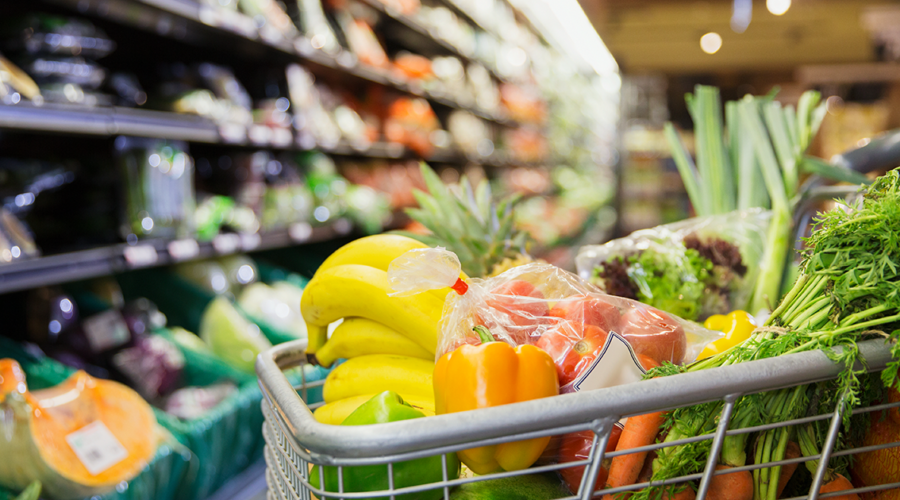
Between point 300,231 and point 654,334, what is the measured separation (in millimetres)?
2393

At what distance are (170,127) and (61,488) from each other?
1.21 metres

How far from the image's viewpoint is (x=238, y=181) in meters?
2.84

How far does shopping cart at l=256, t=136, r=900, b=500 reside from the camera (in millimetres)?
500

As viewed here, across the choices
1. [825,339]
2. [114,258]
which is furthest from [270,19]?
[825,339]

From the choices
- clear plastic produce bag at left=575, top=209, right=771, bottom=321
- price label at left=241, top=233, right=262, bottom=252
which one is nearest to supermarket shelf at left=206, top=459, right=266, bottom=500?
price label at left=241, top=233, right=262, bottom=252

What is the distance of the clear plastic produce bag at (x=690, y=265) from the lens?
1.04 meters

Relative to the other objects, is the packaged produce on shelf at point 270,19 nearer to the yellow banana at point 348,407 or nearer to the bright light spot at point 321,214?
the bright light spot at point 321,214

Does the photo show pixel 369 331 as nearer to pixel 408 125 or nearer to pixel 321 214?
pixel 321 214

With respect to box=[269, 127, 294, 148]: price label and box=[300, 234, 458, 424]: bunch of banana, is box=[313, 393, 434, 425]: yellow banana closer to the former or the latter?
box=[300, 234, 458, 424]: bunch of banana

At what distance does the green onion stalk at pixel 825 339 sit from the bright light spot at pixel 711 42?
501 cm

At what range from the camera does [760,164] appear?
1.24 m

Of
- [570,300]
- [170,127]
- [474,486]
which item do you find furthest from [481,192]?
[170,127]

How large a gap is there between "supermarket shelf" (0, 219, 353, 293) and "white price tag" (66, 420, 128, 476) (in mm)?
427

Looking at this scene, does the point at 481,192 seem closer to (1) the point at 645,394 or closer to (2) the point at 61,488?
(1) the point at 645,394
